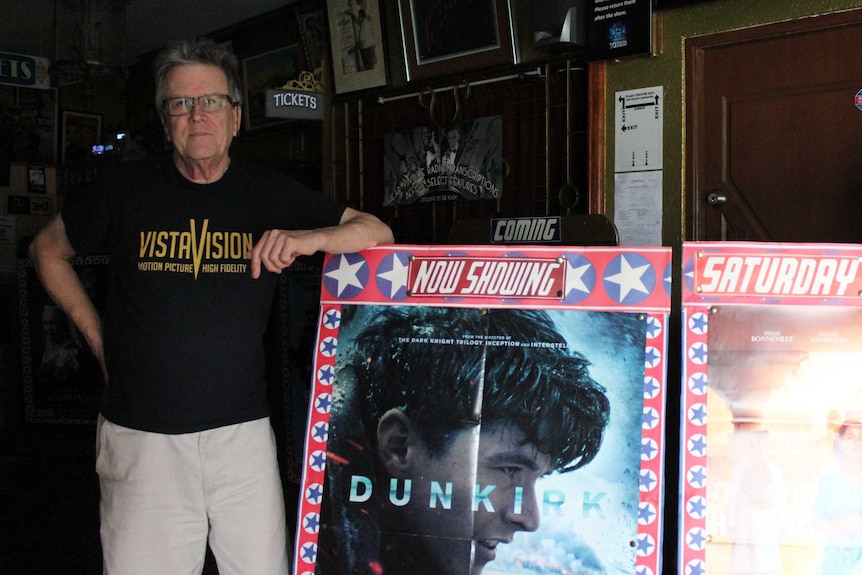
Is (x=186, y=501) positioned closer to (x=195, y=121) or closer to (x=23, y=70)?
(x=195, y=121)

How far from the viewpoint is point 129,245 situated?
175cm

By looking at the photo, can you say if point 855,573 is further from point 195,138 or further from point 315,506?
point 195,138

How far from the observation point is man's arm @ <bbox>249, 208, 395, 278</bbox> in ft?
5.41

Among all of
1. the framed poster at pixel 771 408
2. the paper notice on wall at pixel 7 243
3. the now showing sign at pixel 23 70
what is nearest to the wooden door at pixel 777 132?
the framed poster at pixel 771 408

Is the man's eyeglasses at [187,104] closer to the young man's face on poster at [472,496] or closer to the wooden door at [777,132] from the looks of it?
the young man's face on poster at [472,496]

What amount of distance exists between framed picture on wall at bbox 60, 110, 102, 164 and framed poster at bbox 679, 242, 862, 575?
25.1 feet

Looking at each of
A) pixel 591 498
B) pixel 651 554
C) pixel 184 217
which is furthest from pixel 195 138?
pixel 651 554

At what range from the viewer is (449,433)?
5.63 ft

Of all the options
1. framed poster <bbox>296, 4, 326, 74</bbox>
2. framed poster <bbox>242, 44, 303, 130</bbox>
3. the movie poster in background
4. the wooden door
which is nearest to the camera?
the wooden door

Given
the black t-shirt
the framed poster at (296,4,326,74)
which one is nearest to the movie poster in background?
the framed poster at (296,4,326,74)

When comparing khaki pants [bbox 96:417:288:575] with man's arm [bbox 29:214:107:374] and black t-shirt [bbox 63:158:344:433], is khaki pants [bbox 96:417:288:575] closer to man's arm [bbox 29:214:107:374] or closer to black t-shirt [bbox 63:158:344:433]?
black t-shirt [bbox 63:158:344:433]

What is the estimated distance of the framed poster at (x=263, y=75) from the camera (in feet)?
20.2

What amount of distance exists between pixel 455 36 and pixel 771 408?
287 cm

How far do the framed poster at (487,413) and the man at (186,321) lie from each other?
0.49ft
